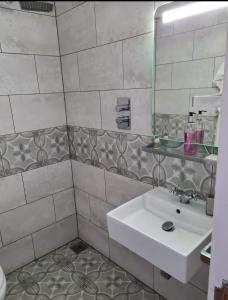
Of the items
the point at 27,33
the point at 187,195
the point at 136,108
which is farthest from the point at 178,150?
the point at 27,33

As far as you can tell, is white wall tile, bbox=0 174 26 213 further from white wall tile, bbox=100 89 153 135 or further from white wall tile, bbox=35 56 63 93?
white wall tile, bbox=100 89 153 135

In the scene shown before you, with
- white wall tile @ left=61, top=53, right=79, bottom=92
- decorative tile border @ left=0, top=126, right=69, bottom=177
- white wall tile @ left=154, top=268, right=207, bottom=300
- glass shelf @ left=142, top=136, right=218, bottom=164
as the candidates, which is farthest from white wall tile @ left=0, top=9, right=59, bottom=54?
white wall tile @ left=154, top=268, right=207, bottom=300

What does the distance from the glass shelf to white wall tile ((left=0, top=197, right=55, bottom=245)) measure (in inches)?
44.8

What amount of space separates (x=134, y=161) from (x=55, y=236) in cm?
119

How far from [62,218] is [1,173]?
75 centimetres

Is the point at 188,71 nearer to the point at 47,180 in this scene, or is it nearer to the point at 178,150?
the point at 178,150

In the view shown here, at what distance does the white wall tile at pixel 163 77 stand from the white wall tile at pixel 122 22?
0.74ft

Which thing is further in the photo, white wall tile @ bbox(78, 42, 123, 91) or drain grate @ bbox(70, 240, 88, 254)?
drain grate @ bbox(70, 240, 88, 254)

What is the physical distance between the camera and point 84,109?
190 centimetres

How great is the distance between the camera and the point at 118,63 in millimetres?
1538

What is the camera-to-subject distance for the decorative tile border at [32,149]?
1.80 m

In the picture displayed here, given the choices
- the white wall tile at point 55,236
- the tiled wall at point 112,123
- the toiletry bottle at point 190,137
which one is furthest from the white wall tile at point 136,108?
the white wall tile at point 55,236

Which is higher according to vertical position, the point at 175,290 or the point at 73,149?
the point at 73,149

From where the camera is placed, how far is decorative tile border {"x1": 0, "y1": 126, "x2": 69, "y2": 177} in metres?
→ 1.80
